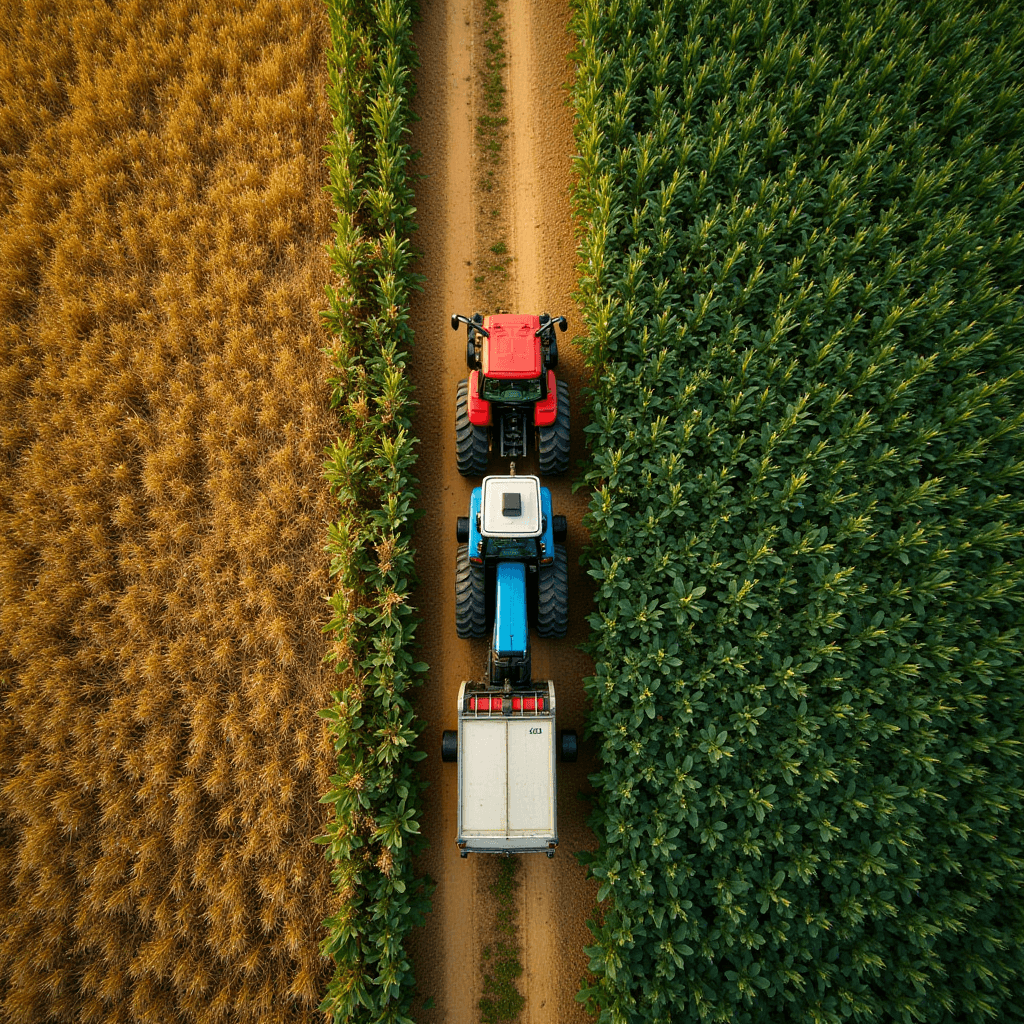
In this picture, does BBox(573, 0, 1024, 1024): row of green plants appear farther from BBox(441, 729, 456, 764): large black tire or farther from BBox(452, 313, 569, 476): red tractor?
BBox(441, 729, 456, 764): large black tire

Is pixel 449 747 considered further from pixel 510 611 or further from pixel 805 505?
pixel 805 505

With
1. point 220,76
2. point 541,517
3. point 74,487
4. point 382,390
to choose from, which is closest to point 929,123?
point 541,517

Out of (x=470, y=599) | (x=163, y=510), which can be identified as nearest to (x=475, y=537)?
(x=470, y=599)

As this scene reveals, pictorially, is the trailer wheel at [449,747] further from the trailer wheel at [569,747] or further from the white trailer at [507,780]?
the trailer wheel at [569,747]

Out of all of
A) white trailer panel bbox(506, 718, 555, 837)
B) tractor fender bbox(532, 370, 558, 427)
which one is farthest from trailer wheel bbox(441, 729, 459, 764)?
tractor fender bbox(532, 370, 558, 427)

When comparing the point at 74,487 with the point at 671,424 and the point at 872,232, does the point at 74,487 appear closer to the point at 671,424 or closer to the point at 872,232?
the point at 671,424

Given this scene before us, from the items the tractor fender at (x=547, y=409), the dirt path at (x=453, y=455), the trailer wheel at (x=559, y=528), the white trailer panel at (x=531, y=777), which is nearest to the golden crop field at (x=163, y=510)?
the dirt path at (x=453, y=455)
